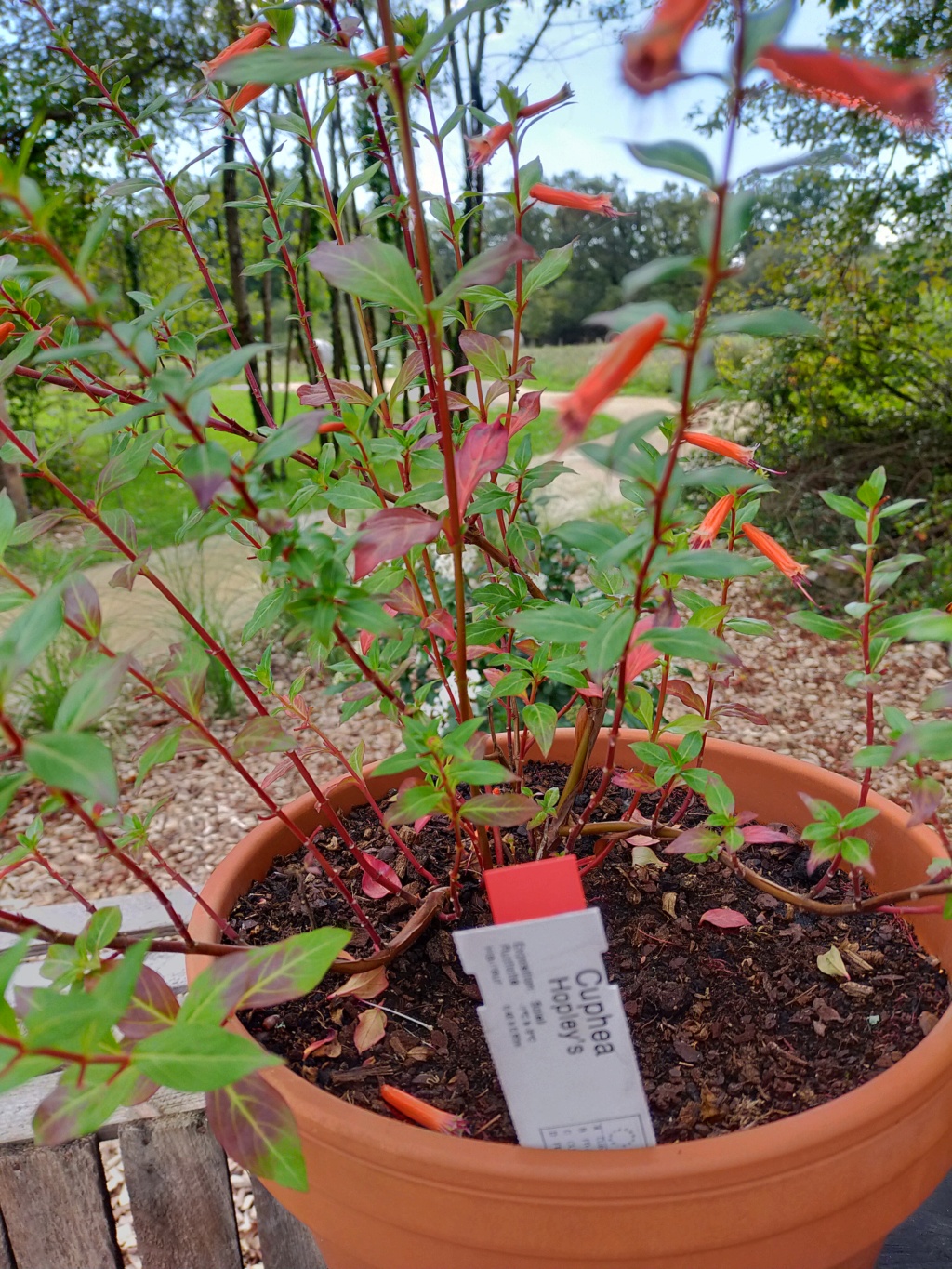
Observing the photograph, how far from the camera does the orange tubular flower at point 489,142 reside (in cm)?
71

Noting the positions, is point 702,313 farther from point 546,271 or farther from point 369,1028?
point 369,1028

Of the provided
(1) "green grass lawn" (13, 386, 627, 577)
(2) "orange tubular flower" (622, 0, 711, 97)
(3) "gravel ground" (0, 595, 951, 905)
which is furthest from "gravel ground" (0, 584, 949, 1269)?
(2) "orange tubular flower" (622, 0, 711, 97)

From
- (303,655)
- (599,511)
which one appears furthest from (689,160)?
(599,511)

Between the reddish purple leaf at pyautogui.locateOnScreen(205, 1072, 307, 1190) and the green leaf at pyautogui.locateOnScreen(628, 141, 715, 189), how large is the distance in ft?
1.77

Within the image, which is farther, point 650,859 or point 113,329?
point 650,859

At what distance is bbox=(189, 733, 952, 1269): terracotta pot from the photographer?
57 centimetres

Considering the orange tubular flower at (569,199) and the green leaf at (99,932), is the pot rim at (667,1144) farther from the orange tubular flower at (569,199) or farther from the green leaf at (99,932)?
the orange tubular flower at (569,199)

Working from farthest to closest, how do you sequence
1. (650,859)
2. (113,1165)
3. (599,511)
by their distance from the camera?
1. (599,511)
2. (113,1165)
3. (650,859)

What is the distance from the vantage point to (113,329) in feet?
1.60

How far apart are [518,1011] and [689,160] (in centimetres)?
50

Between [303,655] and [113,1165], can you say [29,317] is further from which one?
[303,655]

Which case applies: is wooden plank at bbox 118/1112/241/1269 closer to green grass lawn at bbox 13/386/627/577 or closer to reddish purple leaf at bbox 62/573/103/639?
reddish purple leaf at bbox 62/573/103/639

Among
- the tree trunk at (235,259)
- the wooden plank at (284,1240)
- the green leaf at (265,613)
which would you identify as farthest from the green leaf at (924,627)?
the tree trunk at (235,259)

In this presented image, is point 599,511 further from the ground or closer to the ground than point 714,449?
closer to the ground
